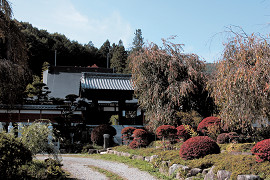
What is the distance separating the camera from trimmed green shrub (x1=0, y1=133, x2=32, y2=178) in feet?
14.8

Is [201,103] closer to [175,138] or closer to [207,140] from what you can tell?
[175,138]

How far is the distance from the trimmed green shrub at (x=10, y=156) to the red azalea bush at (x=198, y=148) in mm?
3594

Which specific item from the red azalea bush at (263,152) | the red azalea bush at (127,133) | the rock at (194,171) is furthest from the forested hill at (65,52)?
the red azalea bush at (263,152)

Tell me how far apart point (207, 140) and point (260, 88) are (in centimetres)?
172

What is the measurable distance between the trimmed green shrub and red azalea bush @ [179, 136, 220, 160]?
3594 mm

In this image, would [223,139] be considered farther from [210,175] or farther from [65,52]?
[65,52]

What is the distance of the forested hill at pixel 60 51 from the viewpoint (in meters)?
37.9

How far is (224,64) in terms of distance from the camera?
7309 millimetres

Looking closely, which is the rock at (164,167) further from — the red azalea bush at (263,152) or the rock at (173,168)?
the red azalea bush at (263,152)

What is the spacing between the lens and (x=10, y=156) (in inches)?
180

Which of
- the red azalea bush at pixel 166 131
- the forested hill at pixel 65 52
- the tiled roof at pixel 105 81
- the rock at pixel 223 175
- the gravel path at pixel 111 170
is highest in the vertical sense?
the forested hill at pixel 65 52

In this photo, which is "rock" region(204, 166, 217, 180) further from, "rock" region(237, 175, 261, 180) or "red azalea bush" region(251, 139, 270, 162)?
"red azalea bush" region(251, 139, 270, 162)

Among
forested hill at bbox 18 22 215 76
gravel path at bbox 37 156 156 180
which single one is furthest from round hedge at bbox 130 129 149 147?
forested hill at bbox 18 22 215 76

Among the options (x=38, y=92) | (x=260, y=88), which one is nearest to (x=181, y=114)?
(x=260, y=88)
